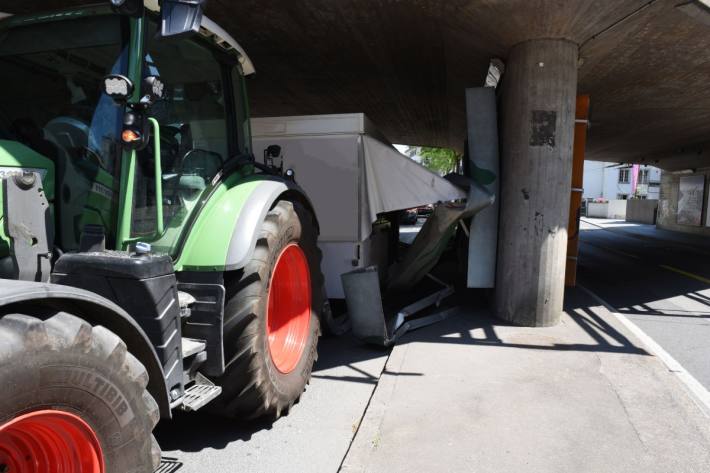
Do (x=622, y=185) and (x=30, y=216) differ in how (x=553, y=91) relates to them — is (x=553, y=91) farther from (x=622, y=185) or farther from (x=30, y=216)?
(x=622, y=185)

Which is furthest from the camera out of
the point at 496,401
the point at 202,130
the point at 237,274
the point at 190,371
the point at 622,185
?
Answer: the point at 622,185

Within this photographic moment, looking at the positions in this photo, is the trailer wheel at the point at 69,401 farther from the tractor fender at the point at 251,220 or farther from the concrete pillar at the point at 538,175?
the concrete pillar at the point at 538,175

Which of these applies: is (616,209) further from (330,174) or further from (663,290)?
(330,174)

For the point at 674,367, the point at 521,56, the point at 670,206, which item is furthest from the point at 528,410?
the point at 670,206

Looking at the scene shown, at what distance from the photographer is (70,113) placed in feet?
8.64

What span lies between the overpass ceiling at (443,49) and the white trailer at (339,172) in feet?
4.71

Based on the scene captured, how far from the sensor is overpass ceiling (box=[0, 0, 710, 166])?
17.5 ft

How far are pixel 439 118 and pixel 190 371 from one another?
1181 centimetres

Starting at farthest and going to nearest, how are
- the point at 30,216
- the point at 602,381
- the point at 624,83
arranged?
the point at 624,83 → the point at 602,381 → the point at 30,216

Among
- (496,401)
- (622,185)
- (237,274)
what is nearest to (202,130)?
(237,274)

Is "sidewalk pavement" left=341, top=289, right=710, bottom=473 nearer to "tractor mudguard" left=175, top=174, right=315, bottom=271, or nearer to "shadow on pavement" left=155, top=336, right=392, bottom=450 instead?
"shadow on pavement" left=155, top=336, right=392, bottom=450

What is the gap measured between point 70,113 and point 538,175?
15.8 ft

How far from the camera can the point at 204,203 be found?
10.2 feet

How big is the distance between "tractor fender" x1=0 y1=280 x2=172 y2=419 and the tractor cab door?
0.68 meters
